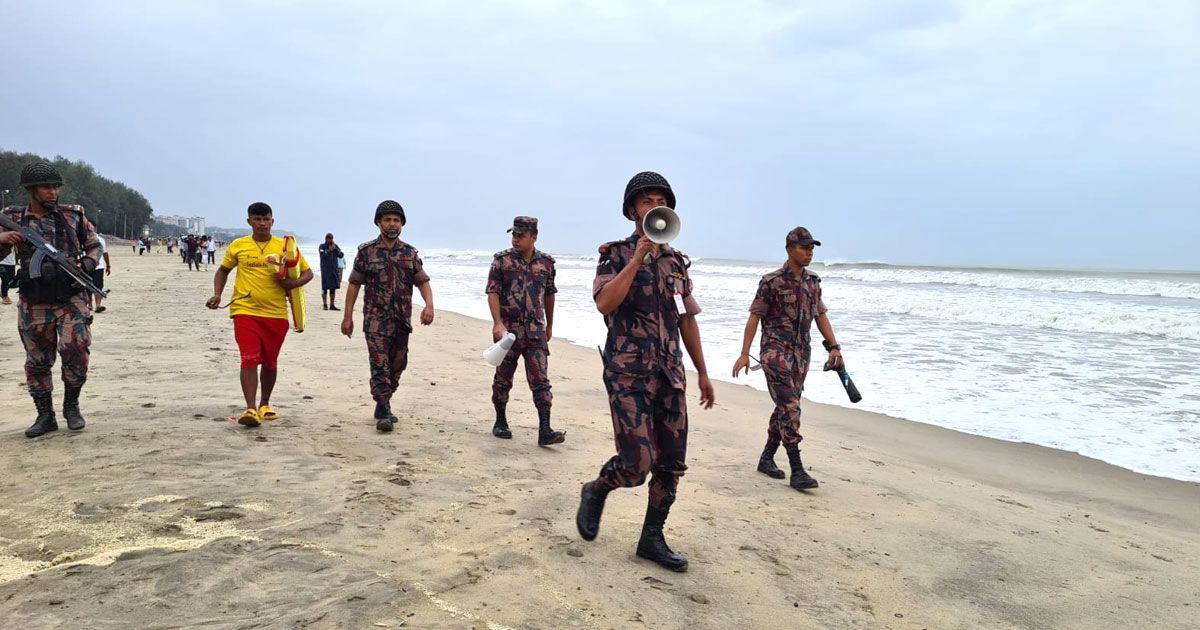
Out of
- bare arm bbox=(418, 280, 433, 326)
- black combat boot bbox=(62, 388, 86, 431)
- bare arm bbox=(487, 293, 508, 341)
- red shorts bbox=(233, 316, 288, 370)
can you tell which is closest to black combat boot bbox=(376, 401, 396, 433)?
bare arm bbox=(418, 280, 433, 326)

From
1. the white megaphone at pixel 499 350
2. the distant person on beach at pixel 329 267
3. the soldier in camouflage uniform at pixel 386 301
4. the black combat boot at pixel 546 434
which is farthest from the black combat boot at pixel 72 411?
the distant person on beach at pixel 329 267

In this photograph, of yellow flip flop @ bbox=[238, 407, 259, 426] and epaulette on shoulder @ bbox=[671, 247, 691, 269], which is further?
yellow flip flop @ bbox=[238, 407, 259, 426]

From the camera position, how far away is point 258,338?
18.8 feet

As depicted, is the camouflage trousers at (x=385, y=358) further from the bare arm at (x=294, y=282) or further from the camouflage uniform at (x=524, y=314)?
the camouflage uniform at (x=524, y=314)

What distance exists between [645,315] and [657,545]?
44.8 inches

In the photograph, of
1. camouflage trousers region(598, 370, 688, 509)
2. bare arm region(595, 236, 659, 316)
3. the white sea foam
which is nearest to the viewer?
bare arm region(595, 236, 659, 316)

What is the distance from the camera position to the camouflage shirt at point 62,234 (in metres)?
5.08

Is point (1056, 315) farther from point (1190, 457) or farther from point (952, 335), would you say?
point (1190, 457)

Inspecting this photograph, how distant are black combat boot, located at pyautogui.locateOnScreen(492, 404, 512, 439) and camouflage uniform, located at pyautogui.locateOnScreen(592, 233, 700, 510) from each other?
2.76 meters

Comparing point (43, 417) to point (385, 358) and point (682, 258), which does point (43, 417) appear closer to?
point (385, 358)

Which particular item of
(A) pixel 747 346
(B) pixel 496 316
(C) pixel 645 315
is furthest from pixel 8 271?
(A) pixel 747 346

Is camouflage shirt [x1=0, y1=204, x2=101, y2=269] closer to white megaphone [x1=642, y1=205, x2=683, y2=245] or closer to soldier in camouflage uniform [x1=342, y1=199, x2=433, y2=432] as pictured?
soldier in camouflage uniform [x1=342, y1=199, x2=433, y2=432]

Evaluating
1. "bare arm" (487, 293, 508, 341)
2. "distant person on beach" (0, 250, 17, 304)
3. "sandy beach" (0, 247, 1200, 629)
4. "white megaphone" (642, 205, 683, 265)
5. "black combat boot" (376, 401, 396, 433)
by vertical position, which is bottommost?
"sandy beach" (0, 247, 1200, 629)

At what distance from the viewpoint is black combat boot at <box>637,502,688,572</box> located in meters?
3.53
